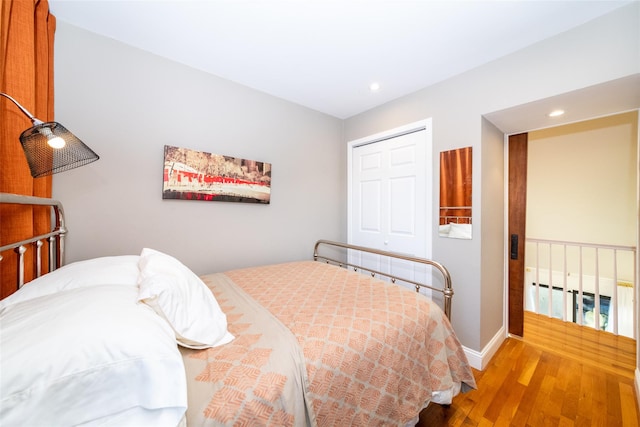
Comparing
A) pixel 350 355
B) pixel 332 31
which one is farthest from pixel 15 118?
pixel 350 355

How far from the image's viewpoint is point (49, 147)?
1.04m

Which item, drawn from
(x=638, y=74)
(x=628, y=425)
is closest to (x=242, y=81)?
(x=638, y=74)

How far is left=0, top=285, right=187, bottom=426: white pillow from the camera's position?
47cm

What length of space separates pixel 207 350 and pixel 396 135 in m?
2.54

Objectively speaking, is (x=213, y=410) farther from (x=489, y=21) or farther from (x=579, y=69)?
(x=579, y=69)

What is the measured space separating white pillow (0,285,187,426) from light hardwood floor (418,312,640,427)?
1.62 meters

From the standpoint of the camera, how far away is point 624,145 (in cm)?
294

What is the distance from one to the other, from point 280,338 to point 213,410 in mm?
354

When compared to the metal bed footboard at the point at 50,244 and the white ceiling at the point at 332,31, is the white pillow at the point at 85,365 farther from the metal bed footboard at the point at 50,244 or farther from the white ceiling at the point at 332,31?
the white ceiling at the point at 332,31

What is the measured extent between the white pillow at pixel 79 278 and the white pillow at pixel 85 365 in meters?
0.22

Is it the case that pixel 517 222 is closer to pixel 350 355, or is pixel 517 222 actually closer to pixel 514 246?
pixel 514 246

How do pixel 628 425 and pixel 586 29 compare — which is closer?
pixel 628 425

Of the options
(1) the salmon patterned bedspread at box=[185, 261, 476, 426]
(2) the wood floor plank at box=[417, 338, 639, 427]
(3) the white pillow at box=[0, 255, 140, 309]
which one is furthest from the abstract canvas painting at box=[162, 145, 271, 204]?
(2) the wood floor plank at box=[417, 338, 639, 427]

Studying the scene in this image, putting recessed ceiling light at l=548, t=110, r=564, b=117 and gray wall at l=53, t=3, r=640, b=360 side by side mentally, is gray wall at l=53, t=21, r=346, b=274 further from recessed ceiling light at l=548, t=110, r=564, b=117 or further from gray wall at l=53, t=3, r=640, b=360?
recessed ceiling light at l=548, t=110, r=564, b=117
